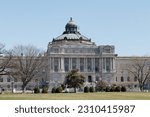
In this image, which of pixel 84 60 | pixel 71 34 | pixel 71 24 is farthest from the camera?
pixel 71 24

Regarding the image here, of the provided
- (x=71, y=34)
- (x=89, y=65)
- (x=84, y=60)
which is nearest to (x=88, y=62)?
(x=89, y=65)

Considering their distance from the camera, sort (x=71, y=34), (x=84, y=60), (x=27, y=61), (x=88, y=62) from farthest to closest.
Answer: (x=71, y=34)
(x=88, y=62)
(x=84, y=60)
(x=27, y=61)

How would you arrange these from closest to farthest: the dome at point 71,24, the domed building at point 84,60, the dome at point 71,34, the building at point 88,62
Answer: the building at point 88,62
the domed building at point 84,60
the dome at point 71,34
the dome at point 71,24

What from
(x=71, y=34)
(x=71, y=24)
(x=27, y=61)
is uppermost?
(x=71, y=24)

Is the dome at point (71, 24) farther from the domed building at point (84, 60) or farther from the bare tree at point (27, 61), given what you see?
the bare tree at point (27, 61)

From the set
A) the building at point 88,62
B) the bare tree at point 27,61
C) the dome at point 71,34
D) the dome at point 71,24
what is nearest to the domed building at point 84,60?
the building at point 88,62

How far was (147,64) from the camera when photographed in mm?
153250

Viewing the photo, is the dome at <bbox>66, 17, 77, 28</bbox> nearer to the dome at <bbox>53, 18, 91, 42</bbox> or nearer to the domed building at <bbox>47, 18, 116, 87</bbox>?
the dome at <bbox>53, 18, 91, 42</bbox>

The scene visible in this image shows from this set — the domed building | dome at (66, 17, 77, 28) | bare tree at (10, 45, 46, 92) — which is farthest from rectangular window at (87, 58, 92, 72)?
bare tree at (10, 45, 46, 92)

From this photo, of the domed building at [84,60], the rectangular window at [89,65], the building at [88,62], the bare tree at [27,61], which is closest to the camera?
the bare tree at [27,61]

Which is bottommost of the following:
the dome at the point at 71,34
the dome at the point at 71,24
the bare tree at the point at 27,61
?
the bare tree at the point at 27,61

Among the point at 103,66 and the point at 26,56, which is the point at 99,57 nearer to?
the point at 103,66

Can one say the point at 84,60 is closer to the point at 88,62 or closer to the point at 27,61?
the point at 88,62

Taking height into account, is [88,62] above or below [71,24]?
below
